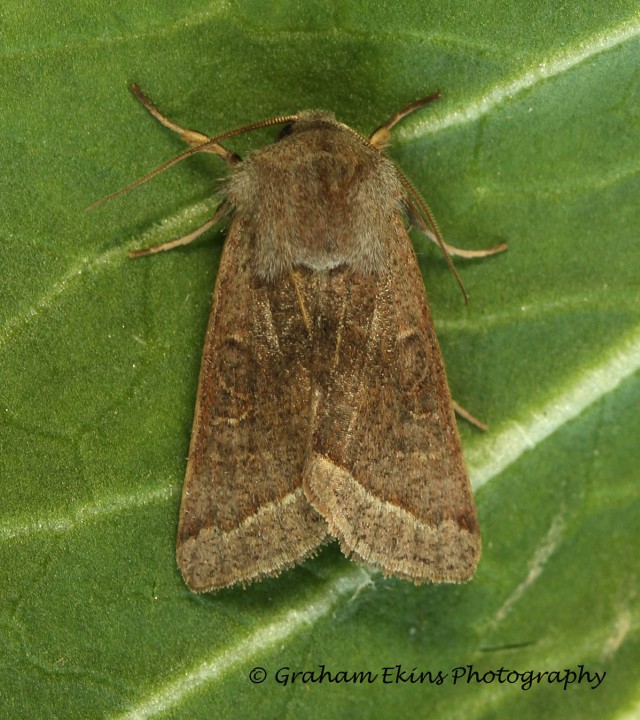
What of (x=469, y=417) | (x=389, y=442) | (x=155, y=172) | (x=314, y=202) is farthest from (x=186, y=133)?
(x=469, y=417)

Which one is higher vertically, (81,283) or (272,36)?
(272,36)

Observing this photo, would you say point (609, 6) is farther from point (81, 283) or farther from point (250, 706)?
point (250, 706)

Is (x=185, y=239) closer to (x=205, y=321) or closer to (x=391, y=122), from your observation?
(x=205, y=321)

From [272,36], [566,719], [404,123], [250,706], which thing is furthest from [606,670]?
[272,36]

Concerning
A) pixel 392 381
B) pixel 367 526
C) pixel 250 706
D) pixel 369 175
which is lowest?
pixel 250 706

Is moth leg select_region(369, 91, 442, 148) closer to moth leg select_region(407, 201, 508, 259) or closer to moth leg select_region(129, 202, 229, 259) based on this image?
moth leg select_region(407, 201, 508, 259)

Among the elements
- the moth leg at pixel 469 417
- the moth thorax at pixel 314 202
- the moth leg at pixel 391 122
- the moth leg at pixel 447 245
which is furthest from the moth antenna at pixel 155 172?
the moth leg at pixel 469 417

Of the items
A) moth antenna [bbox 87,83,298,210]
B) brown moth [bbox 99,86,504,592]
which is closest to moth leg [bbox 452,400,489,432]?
brown moth [bbox 99,86,504,592]
